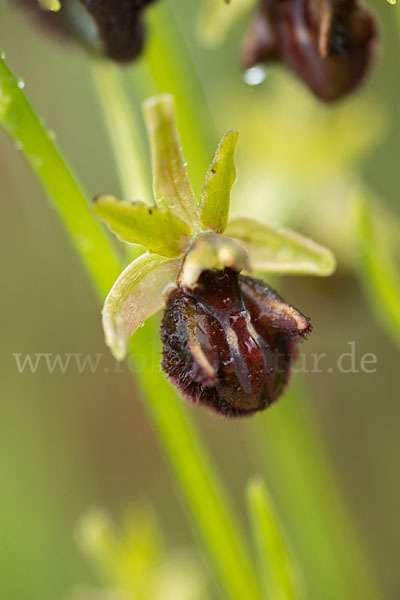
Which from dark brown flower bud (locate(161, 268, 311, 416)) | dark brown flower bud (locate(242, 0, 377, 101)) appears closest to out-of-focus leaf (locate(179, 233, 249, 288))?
dark brown flower bud (locate(161, 268, 311, 416))

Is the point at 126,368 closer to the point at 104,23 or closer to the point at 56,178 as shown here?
the point at 56,178

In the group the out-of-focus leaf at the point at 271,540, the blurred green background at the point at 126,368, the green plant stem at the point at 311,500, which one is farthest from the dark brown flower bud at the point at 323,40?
the green plant stem at the point at 311,500

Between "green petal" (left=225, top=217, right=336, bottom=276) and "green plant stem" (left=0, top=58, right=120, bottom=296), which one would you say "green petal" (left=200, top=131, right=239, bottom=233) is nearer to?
"green petal" (left=225, top=217, right=336, bottom=276)

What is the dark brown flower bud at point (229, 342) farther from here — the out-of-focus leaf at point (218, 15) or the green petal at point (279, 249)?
the out-of-focus leaf at point (218, 15)

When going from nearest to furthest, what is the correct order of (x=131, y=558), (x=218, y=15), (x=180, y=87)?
1. (x=218, y=15)
2. (x=180, y=87)
3. (x=131, y=558)

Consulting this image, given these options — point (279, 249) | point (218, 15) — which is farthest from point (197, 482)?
point (218, 15)

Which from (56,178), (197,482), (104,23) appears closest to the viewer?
(104,23)
